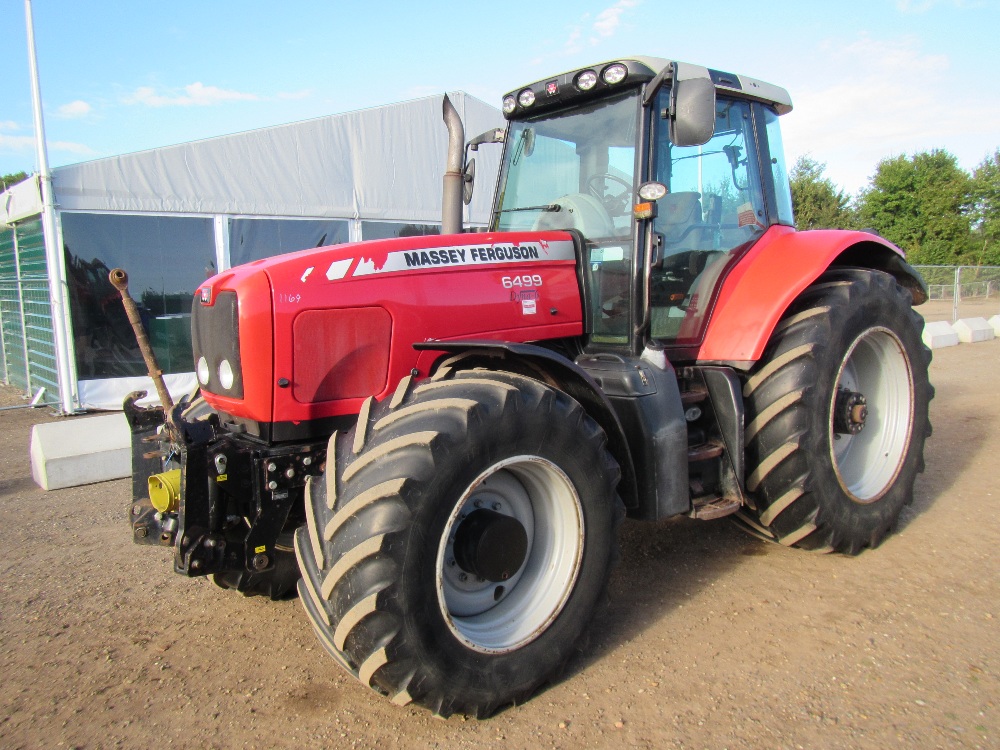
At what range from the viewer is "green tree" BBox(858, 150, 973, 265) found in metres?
33.7

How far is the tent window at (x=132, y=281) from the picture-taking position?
29.0ft

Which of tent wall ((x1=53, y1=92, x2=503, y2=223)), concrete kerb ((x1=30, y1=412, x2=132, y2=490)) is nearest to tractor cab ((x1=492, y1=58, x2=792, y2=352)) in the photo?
concrete kerb ((x1=30, y1=412, x2=132, y2=490))

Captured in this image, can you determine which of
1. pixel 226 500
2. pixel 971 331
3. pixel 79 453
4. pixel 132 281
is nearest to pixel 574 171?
pixel 226 500

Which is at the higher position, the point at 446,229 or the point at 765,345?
the point at 446,229

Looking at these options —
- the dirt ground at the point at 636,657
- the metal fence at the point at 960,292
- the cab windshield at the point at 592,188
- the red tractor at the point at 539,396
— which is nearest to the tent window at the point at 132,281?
the dirt ground at the point at 636,657

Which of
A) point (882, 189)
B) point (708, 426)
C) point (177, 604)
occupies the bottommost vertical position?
point (177, 604)

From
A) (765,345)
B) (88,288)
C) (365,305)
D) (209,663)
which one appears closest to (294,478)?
(365,305)

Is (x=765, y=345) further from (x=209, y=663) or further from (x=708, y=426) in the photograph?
(x=209, y=663)

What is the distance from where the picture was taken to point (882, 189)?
117 feet

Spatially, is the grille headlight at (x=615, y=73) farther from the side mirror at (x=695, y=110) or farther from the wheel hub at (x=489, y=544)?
the wheel hub at (x=489, y=544)

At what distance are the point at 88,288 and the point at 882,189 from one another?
36591 mm

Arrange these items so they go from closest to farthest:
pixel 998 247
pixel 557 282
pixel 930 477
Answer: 1. pixel 557 282
2. pixel 930 477
3. pixel 998 247

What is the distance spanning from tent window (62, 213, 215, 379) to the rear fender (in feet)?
23.0

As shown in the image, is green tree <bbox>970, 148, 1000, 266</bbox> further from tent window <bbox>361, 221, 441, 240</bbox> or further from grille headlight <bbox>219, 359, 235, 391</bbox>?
grille headlight <bbox>219, 359, 235, 391</bbox>
